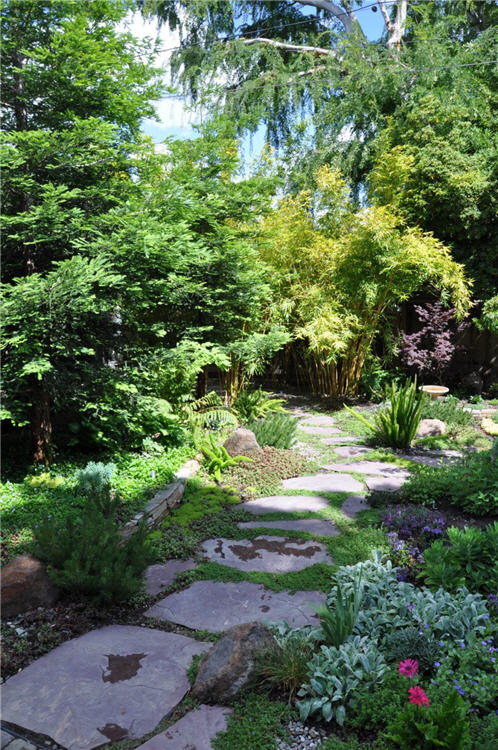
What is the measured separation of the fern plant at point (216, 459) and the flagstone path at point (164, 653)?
0.73 meters

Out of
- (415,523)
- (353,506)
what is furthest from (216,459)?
(415,523)

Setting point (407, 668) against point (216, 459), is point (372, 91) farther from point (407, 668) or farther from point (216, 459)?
point (407, 668)

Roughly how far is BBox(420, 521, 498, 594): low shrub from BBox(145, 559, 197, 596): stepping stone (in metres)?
1.34

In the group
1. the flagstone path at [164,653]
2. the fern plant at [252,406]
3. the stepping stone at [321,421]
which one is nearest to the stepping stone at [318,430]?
the stepping stone at [321,421]

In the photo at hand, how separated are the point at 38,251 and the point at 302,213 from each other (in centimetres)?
502

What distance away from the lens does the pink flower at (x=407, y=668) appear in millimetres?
1801

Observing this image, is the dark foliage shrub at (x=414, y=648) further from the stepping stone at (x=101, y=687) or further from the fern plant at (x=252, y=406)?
the fern plant at (x=252, y=406)

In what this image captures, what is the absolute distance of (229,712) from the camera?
1791mm

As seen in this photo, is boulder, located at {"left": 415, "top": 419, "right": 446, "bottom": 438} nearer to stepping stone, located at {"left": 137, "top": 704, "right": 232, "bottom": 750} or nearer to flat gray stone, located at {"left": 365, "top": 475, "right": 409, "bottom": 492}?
flat gray stone, located at {"left": 365, "top": 475, "right": 409, "bottom": 492}

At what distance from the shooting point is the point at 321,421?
7004 millimetres

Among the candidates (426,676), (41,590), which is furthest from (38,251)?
(426,676)

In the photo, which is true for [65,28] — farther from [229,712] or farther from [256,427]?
[229,712]

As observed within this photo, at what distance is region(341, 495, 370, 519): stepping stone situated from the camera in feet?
12.2

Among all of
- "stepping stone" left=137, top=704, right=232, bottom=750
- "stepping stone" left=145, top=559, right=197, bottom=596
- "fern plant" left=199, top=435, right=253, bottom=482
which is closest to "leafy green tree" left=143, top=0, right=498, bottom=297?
"fern plant" left=199, top=435, right=253, bottom=482
